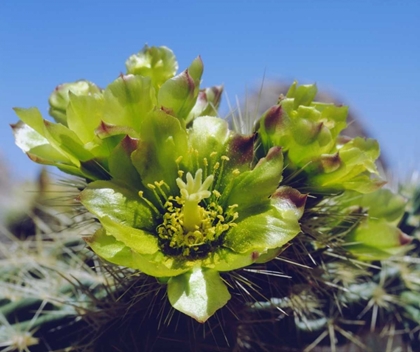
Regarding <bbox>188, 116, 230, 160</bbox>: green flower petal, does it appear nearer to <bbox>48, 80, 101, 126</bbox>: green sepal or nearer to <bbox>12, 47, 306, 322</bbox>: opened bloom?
<bbox>12, 47, 306, 322</bbox>: opened bloom

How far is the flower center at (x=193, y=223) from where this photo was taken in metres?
0.82

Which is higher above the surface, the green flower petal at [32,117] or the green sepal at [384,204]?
the green flower petal at [32,117]

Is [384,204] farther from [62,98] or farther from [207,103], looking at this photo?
[62,98]

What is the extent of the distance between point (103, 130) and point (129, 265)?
20cm

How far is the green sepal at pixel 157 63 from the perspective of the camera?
1.01 metres

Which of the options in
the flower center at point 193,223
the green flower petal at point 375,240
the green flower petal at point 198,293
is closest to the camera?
the green flower petal at point 198,293

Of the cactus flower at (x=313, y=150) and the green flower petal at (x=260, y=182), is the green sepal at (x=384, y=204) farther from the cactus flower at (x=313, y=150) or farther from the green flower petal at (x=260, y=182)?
the green flower petal at (x=260, y=182)

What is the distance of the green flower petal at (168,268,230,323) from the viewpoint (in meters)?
0.70

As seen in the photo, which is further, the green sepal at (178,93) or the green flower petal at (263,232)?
the green sepal at (178,93)

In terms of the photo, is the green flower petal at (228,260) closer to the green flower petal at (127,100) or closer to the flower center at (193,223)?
the flower center at (193,223)

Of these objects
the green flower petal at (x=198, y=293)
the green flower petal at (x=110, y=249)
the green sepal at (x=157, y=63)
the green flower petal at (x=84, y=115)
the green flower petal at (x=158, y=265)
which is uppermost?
the green sepal at (x=157, y=63)

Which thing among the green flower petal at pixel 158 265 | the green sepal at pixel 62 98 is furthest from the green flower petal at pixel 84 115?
the green flower petal at pixel 158 265

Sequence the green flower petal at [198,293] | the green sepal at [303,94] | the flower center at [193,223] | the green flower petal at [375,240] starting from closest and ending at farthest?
the green flower petal at [198,293] < the flower center at [193,223] < the green sepal at [303,94] < the green flower petal at [375,240]

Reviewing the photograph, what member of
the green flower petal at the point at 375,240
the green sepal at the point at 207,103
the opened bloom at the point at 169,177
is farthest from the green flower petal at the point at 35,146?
the green flower petal at the point at 375,240
